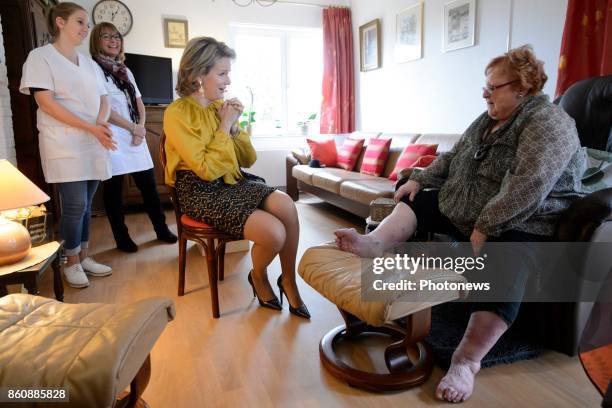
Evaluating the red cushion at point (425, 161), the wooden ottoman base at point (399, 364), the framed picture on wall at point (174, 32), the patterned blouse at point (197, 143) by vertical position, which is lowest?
the wooden ottoman base at point (399, 364)

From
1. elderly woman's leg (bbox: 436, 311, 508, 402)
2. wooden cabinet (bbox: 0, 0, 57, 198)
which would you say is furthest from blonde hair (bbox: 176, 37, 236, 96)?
wooden cabinet (bbox: 0, 0, 57, 198)

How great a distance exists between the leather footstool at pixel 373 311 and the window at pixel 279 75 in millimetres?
3974

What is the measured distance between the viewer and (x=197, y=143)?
1.82 meters

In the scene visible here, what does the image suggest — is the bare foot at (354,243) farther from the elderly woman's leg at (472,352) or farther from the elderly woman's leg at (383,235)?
the elderly woman's leg at (472,352)

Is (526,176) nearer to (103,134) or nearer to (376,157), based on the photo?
(103,134)

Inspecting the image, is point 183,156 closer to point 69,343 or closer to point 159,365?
point 159,365

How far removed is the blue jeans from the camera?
2.18 meters

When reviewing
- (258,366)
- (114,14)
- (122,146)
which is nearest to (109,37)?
(122,146)

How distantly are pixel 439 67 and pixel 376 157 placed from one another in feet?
3.20

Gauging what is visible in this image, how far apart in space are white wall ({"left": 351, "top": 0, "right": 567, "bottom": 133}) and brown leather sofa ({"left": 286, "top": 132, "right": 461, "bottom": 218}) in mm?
379

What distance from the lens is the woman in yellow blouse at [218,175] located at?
1810 millimetres

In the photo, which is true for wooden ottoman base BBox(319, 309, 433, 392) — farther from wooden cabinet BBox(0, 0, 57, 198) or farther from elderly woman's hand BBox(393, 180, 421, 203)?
wooden cabinet BBox(0, 0, 57, 198)

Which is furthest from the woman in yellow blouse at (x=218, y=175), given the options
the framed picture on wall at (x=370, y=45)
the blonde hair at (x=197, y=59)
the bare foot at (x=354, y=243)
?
the framed picture on wall at (x=370, y=45)

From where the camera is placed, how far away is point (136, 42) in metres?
4.36
